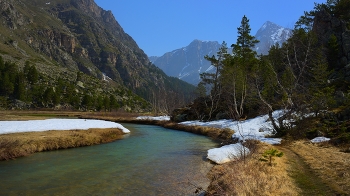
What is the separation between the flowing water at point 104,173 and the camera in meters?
11.8

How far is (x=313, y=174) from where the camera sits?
1199 cm

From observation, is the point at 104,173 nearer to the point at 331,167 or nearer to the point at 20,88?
the point at 331,167

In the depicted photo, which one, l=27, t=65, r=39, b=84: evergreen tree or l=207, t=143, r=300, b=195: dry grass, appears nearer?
l=207, t=143, r=300, b=195: dry grass

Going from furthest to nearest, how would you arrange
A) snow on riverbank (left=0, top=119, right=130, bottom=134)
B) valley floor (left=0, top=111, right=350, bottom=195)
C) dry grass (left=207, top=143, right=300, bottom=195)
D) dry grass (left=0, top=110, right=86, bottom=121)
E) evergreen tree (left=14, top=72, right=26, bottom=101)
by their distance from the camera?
evergreen tree (left=14, top=72, right=26, bottom=101)
dry grass (left=0, top=110, right=86, bottom=121)
snow on riverbank (left=0, top=119, right=130, bottom=134)
valley floor (left=0, top=111, right=350, bottom=195)
dry grass (left=207, top=143, right=300, bottom=195)

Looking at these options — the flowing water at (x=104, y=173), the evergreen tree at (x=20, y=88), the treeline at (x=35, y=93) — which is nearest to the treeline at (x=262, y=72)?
the flowing water at (x=104, y=173)

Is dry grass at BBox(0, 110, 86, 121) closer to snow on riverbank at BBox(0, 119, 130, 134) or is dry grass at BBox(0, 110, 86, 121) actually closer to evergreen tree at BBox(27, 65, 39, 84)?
snow on riverbank at BBox(0, 119, 130, 134)

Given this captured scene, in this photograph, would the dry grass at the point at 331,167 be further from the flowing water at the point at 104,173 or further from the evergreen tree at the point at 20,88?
the evergreen tree at the point at 20,88

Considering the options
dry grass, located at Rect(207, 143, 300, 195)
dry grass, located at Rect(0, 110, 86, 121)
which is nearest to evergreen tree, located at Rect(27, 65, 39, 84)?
dry grass, located at Rect(0, 110, 86, 121)

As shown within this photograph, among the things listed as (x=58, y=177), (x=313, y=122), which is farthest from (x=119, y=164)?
(x=313, y=122)

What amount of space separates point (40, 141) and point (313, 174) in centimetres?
2202

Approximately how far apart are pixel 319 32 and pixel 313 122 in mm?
42957

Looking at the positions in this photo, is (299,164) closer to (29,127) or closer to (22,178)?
(22,178)

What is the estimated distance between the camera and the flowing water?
11.8 m

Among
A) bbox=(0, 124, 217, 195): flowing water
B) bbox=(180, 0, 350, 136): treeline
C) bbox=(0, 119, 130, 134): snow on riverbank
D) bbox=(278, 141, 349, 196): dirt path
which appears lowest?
bbox=(0, 124, 217, 195): flowing water
